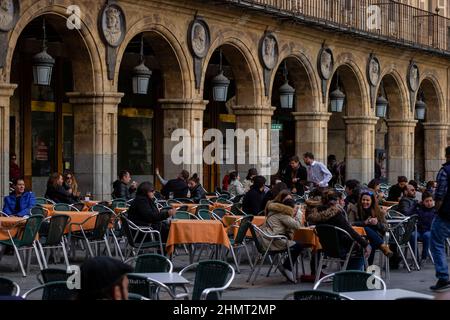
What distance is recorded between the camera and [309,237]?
590 inches

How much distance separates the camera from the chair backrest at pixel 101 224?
53.6ft

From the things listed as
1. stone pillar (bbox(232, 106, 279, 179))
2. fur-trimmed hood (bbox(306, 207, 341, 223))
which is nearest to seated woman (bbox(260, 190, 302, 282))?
fur-trimmed hood (bbox(306, 207, 341, 223))

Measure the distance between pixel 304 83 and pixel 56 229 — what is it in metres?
16.5

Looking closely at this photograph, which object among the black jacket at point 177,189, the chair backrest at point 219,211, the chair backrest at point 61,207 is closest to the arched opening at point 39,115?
the black jacket at point 177,189

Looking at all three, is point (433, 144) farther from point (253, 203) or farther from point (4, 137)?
point (253, 203)

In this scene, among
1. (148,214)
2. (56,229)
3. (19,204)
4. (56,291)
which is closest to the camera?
(56,291)

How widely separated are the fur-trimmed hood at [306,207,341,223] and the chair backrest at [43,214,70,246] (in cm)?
329

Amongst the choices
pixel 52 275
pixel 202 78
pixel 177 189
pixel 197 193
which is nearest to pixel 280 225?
pixel 52 275

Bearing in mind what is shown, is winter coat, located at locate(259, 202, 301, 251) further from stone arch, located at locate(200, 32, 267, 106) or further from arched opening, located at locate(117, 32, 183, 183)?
arched opening, located at locate(117, 32, 183, 183)

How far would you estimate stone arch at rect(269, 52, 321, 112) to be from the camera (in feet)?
101

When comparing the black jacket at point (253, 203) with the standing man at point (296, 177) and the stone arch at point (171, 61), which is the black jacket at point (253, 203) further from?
the stone arch at point (171, 61)

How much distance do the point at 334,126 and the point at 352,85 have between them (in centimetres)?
664

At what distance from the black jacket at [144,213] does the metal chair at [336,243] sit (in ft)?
8.25

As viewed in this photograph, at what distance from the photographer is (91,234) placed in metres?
16.9
